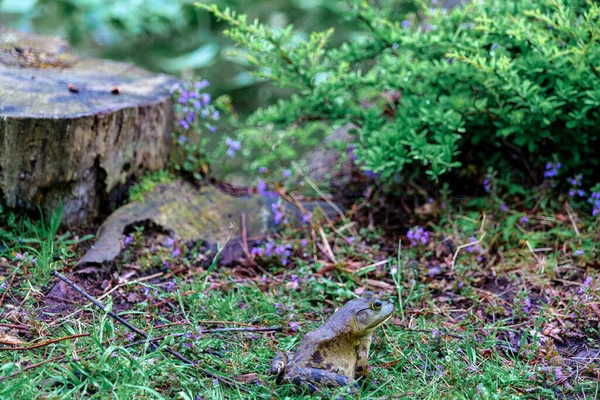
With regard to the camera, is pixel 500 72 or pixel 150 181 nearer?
pixel 500 72

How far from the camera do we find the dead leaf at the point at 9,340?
2.46m

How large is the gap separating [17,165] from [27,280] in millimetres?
682

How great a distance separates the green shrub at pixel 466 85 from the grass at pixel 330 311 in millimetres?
474

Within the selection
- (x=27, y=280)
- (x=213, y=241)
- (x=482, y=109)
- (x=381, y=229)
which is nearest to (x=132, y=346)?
(x=27, y=280)

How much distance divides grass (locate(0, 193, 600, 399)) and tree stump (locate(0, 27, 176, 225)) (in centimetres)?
22

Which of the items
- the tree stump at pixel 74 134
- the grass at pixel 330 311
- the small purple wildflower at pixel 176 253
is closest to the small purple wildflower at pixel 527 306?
the grass at pixel 330 311

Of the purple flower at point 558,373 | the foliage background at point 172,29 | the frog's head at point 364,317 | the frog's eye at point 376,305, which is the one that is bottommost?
the foliage background at point 172,29

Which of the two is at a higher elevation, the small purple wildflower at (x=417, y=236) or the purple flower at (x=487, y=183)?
the purple flower at (x=487, y=183)

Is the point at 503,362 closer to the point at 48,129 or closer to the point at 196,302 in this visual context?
the point at 196,302

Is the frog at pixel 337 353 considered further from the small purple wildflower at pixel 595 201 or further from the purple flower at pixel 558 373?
the small purple wildflower at pixel 595 201

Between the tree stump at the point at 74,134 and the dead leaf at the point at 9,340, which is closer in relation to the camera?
the dead leaf at the point at 9,340

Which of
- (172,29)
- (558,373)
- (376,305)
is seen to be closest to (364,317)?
(376,305)

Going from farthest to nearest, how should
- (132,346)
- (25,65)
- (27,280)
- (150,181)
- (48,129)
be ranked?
1. (25,65)
2. (150,181)
3. (48,129)
4. (27,280)
5. (132,346)

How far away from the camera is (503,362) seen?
269 centimetres
